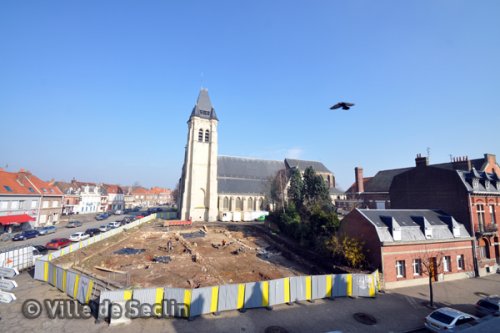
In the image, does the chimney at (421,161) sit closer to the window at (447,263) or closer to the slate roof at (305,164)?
the window at (447,263)

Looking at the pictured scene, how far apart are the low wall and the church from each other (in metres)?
29.6

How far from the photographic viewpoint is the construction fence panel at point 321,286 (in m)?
16.5

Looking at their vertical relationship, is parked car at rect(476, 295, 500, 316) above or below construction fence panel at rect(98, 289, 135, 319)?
below

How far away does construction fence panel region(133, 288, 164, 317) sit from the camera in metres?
13.6

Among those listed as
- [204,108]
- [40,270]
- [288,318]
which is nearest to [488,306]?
[288,318]

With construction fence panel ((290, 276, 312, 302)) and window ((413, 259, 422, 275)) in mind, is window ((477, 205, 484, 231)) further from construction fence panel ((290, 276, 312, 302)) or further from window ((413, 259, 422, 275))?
construction fence panel ((290, 276, 312, 302))

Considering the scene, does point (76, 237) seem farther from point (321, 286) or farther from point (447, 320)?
point (447, 320)

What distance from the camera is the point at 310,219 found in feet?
94.8

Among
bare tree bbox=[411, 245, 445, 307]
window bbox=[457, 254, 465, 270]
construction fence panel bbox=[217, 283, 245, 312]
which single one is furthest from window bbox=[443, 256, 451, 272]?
construction fence panel bbox=[217, 283, 245, 312]

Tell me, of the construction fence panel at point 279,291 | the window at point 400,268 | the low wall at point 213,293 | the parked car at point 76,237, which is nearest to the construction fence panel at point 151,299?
the low wall at point 213,293

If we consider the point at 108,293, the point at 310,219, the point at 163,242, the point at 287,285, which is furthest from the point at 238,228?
the point at 108,293

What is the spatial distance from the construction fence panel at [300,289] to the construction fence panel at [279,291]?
12.6 inches

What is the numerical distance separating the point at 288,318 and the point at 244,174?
45.0 m

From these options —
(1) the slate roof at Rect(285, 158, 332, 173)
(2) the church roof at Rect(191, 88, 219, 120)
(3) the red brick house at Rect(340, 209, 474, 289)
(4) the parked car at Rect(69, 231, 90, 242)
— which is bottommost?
(4) the parked car at Rect(69, 231, 90, 242)
